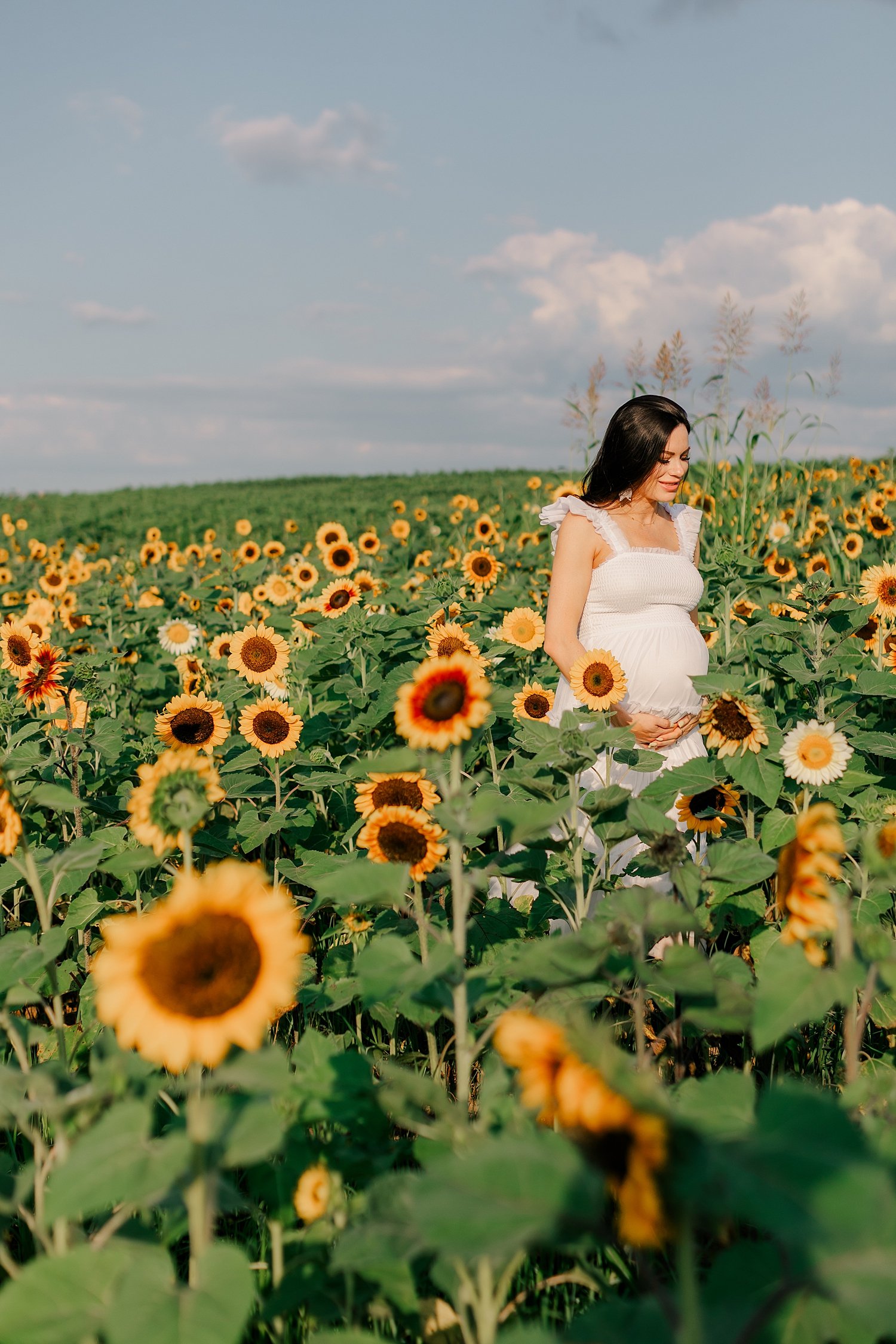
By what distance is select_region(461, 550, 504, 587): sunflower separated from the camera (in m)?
7.08

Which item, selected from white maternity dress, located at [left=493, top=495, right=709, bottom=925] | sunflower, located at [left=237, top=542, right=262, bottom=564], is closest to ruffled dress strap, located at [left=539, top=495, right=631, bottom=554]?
white maternity dress, located at [left=493, top=495, right=709, bottom=925]

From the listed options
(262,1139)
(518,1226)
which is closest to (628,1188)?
(518,1226)

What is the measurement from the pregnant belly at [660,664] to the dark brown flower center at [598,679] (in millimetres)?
929

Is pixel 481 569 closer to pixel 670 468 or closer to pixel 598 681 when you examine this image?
pixel 670 468

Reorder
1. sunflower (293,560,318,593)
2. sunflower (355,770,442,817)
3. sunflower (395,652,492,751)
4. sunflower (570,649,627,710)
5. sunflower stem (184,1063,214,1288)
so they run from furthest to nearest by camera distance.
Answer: sunflower (293,560,318,593) → sunflower (570,649,627,710) → sunflower (355,770,442,817) → sunflower (395,652,492,751) → sunflower stem (184,1063,214,1288)

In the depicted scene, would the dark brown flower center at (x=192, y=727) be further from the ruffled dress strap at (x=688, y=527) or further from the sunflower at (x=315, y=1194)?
the ruffled dress strap at (x=688, y=527)

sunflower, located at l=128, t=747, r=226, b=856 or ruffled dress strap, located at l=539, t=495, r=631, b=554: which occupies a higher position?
ruffled dress strap, located at l=539, t=495, r=631, b=554

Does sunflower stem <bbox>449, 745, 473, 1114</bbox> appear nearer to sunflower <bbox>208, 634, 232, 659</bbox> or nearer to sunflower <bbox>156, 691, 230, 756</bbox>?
sunflower <bbox>156, 691, 230, 756</bbox>

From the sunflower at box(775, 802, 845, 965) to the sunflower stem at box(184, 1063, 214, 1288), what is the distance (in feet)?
3.16

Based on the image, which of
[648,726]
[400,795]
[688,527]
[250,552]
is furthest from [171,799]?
[250,552]

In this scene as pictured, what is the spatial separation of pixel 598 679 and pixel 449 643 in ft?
2.83

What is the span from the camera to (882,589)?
16.2ft

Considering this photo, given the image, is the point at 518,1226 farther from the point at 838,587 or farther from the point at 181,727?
the point at 838,587

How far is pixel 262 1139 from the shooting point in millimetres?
1384
